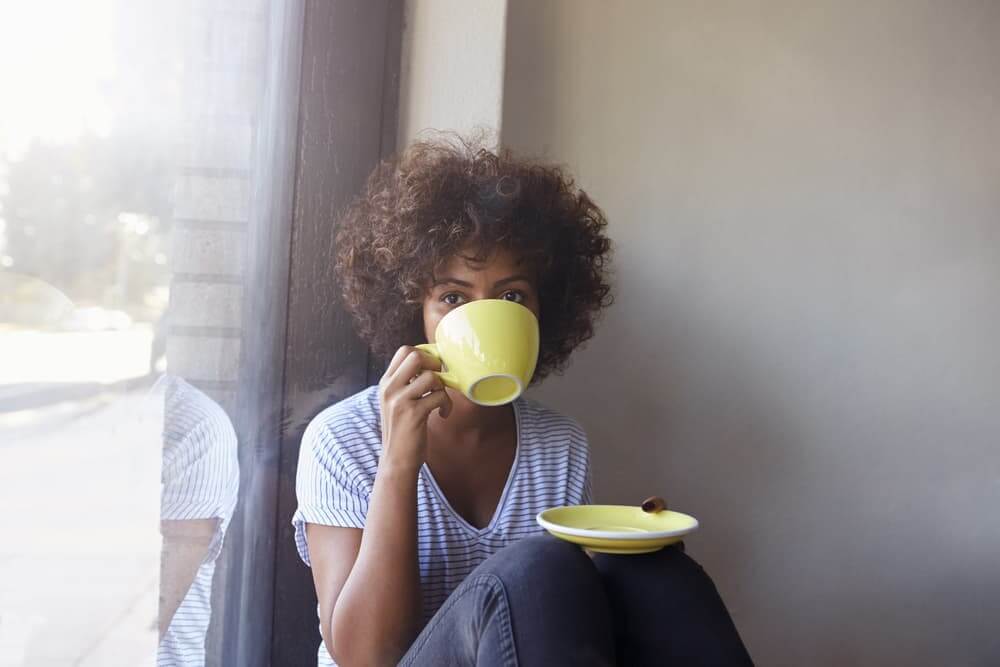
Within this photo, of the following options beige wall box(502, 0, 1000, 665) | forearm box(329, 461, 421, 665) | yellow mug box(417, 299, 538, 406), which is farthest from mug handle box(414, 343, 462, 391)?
beige wall box(502, 0, 1000, 665)

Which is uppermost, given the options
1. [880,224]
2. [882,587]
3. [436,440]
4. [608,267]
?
[880,224]

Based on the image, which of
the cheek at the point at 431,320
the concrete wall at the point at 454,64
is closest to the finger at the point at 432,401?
the cheek at the point at 431,320

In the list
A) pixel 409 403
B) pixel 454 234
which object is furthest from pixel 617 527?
pixel 454 234

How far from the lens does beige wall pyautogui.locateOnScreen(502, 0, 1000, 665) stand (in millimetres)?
1708

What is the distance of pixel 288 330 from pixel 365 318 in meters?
0.12

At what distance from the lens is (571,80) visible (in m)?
1.70

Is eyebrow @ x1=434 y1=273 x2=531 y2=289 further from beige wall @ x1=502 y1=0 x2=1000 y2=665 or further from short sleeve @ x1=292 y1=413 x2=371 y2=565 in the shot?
beige wall @ x1=502 y1=0 x2=1000 y2=665

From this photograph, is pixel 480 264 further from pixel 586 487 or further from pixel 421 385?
pixel 586 487

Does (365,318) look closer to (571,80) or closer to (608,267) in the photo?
(608,267)

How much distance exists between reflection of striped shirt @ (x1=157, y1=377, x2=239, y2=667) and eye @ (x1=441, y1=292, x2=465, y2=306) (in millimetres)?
326

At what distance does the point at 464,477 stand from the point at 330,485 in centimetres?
21

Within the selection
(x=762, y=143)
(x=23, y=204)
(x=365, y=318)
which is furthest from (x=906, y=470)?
(x=23, y=204)

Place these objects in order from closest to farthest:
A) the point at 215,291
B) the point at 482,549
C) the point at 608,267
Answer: the point at 215,291 < the point at 482,549 < the point at 608,267

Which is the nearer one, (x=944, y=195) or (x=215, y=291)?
(x=215, y=291)
